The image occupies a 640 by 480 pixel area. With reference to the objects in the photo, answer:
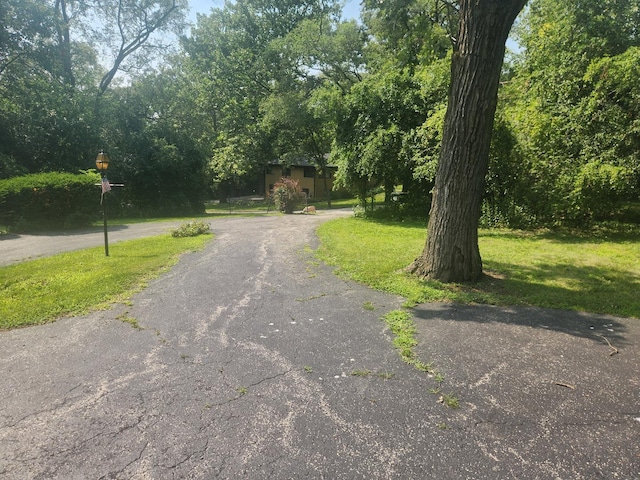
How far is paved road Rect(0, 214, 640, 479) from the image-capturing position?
2.27m

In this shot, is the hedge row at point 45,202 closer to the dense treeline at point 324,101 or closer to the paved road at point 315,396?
the dense treeline at point 324,101

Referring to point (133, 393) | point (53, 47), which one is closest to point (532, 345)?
point (133, 393)

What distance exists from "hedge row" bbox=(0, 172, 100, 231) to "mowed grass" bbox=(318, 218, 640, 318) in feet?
34.6

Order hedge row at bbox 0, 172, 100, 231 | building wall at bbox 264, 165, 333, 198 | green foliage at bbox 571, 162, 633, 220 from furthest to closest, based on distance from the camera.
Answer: building wall at bbox 264, 165, 333, 198 → hedge row at bbox 0, 172, 100, 231 → green foliage at bbox 571, 162, 633, 220

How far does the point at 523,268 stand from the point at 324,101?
13.3 m

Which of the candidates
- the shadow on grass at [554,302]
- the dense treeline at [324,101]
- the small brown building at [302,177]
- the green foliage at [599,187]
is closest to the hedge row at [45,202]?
the dense treeline at [324,101]

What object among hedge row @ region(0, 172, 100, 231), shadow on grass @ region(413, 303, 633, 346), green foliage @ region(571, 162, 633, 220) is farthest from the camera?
hedge row @ region(0, 172, 100, 231)

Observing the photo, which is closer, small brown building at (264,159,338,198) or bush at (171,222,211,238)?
bush at (171,222,211,238)

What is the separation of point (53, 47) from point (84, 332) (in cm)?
2496

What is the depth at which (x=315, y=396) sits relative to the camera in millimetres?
2959

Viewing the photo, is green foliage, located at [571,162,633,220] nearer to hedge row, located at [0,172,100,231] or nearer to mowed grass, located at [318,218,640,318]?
mowed grass, located at [318,218,640,318]

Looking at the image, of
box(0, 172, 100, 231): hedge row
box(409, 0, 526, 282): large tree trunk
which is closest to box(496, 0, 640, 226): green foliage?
box(409, 0, 526, 282): large tree trunk

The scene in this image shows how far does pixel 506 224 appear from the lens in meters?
12.8

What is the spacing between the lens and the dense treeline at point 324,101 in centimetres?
1076
